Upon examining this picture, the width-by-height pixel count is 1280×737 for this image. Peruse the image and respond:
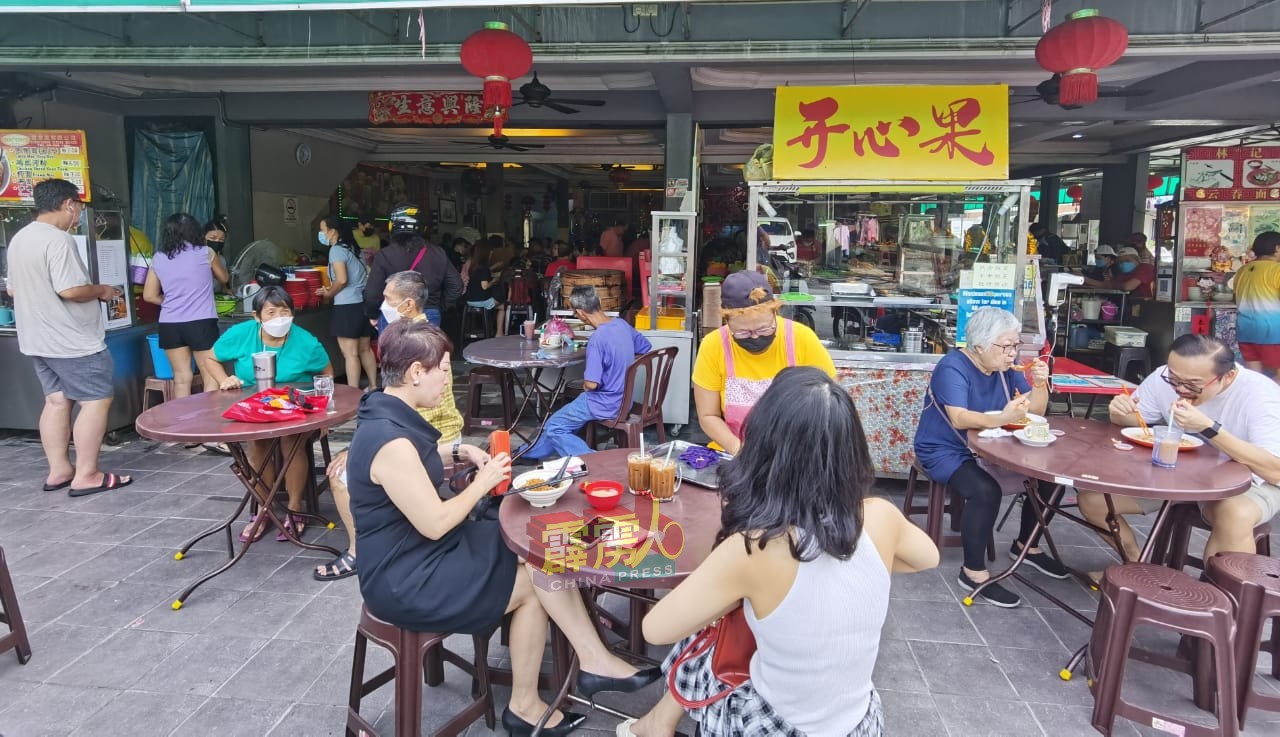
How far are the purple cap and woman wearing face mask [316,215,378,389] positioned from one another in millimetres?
4664

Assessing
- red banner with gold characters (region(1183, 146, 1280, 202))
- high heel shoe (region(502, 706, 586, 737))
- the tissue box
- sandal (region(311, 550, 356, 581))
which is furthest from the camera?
the tissue box

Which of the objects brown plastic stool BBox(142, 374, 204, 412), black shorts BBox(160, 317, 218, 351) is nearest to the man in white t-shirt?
black shorts BBox(160, 317, 218, 351)

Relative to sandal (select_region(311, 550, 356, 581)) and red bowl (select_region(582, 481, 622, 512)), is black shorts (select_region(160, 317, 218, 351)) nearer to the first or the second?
sandal (select_region(311, 550, 356, 581))

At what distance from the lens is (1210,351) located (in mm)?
2996

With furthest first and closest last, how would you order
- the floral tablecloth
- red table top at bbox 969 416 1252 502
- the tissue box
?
1. the tissue box
2. the floral tablecloth
3. red table top at bbox 969 416 1252 502

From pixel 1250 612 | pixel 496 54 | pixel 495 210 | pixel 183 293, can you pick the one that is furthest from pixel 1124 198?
pixel 183 293

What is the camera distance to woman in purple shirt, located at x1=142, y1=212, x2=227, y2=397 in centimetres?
535

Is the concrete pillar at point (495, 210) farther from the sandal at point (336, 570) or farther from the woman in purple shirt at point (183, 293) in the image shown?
the sandal at point (336, 570)

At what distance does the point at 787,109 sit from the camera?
5055mm

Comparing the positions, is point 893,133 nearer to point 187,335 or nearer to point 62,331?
point 187,335

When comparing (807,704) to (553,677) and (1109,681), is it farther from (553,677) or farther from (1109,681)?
(1109,681)

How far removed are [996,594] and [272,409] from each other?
10.6 feet

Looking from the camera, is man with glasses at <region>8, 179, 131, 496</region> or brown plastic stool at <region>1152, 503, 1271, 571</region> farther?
man with glasses at <region>8, 179, 131, 496</region>

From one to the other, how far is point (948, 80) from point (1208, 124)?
3936mm
